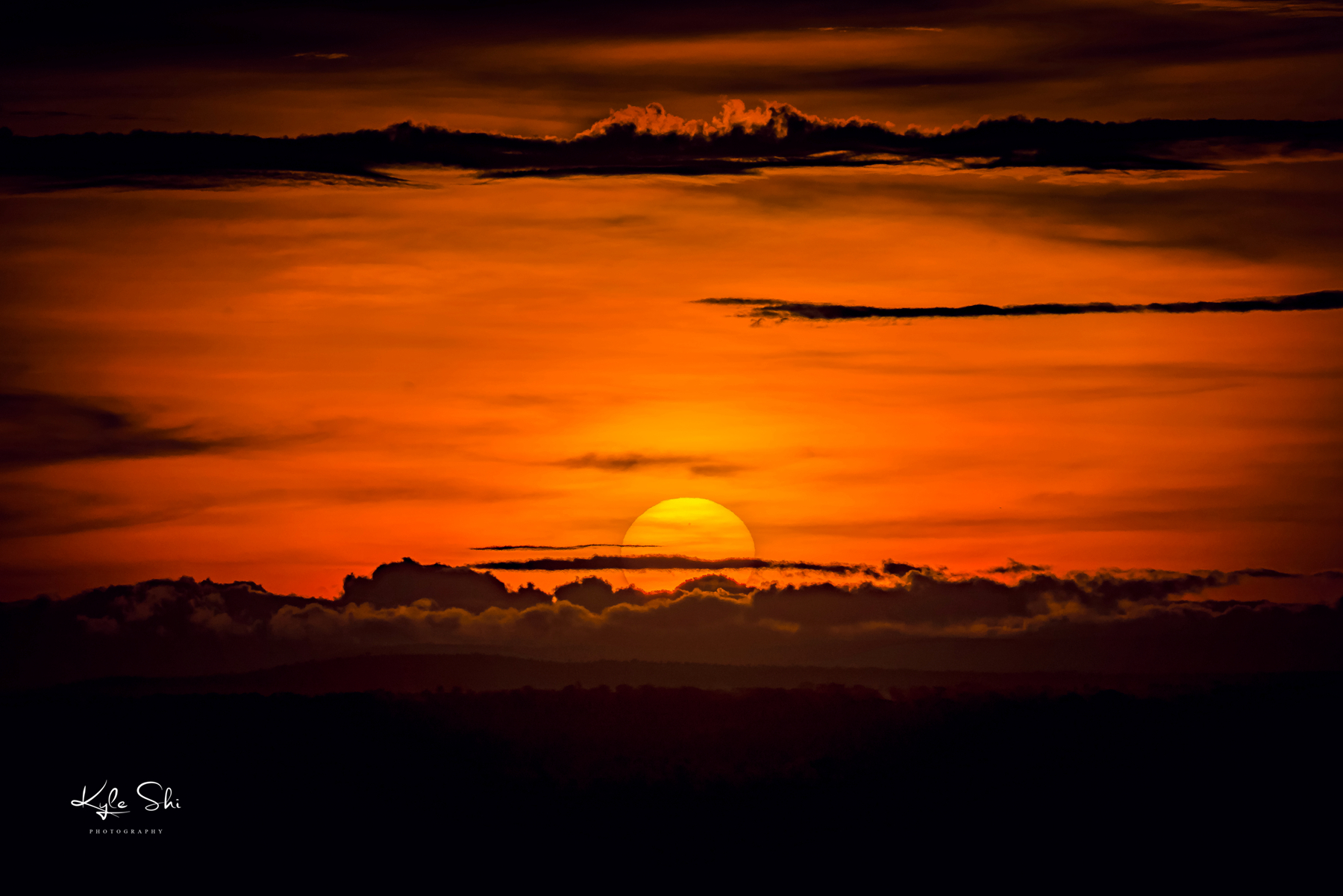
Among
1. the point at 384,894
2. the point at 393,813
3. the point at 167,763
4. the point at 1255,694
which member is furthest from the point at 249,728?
the point at 1255,694

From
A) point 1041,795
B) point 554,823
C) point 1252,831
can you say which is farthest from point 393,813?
point 1252,831

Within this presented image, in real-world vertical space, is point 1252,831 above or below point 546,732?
above

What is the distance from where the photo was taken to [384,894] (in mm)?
93812

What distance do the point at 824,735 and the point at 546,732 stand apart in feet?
115

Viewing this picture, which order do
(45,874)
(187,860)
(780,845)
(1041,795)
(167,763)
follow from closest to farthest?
(45,874) < (187,860) < (780,845) < (1041,795) < (167,763)

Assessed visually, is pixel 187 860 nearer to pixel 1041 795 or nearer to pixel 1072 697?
pixel 1041 795

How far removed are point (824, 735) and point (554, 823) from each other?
38.6 metres

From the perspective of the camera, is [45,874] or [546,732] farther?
[546,732]

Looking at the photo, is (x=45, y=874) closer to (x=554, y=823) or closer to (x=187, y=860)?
(x=187, y=860)

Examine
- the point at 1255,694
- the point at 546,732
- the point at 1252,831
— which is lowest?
the point at 546,732

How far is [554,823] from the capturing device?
120750mm

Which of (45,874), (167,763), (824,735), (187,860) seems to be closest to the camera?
(45,874)

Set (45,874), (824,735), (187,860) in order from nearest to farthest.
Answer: (45,874), (187,860), (824,735)

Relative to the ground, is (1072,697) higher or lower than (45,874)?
lower
